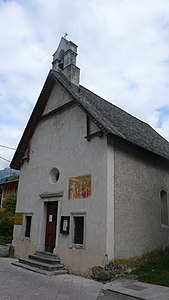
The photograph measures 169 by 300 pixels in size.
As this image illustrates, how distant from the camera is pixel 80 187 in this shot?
10641mm

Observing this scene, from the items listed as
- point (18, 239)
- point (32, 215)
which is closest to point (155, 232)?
point (32, 215)

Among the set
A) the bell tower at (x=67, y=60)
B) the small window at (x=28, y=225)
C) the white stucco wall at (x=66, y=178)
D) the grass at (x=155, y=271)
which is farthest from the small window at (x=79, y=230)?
the bell tower at (x=67, y=60)

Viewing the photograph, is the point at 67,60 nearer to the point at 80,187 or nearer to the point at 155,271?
the point at 80,187

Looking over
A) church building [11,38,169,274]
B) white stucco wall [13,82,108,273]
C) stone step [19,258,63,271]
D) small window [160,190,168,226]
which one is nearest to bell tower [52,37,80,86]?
church building [11,38,169,274]

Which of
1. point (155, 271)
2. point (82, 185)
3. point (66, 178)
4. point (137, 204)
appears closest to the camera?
point (155, 271)

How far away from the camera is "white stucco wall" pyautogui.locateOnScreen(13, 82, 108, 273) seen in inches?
377

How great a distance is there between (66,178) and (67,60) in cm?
667

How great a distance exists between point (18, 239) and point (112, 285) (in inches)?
272

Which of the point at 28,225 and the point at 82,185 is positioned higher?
the point at 82,185

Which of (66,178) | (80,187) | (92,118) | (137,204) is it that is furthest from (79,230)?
(92,118)

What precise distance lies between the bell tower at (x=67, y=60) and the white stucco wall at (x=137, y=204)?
17.4 ft

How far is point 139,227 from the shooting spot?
1058cm

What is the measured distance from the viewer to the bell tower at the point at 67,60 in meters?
13.8

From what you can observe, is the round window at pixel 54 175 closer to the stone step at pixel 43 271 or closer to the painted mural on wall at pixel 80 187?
the painted mural on wall at pixel 80 187
